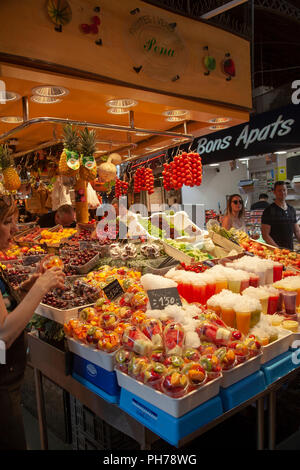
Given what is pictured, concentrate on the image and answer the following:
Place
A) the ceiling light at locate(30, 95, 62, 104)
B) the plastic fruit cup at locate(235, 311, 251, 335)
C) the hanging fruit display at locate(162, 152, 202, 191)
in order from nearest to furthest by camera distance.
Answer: the plastic fruit cup at locate(235, 311, 251, 335)
the ceiling light at locate(30, 95, 62, 104)
the hanging fruit display at locate(162, 152, 202, 191)

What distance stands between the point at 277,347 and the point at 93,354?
3.69 feet

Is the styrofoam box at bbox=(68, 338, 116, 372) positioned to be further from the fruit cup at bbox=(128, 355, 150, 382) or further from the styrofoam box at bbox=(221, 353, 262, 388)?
the styrofoam box at bbox=(221, 353, 262, 388)

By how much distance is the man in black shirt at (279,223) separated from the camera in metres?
5.32

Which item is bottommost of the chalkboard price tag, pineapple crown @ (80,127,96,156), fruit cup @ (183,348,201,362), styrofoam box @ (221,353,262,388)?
styrofoam box @ (221,353,262,388)

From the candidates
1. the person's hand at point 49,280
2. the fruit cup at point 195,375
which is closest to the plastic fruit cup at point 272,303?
the fruit cup at point 195,375

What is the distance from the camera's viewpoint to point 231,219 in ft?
17.9

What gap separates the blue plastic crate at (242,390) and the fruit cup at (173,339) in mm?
319

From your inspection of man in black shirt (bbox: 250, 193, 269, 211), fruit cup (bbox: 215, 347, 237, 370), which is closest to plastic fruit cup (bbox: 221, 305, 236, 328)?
fruit cup (bbox: 215, 347, 237, 370)

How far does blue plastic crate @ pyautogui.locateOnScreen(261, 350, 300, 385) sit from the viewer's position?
203cm

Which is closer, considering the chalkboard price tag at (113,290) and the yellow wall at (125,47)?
the chalkboard price tag at (113,290)

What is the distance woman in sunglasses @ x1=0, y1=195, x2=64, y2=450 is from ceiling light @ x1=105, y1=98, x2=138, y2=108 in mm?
2124

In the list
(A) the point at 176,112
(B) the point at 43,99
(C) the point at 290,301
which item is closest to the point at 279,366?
(C) the point at 290,301

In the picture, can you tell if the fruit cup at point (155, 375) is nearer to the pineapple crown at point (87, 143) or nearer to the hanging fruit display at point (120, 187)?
the pineapple crown at point (87, 143)

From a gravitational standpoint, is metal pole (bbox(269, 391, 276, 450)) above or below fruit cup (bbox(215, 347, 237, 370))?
below
